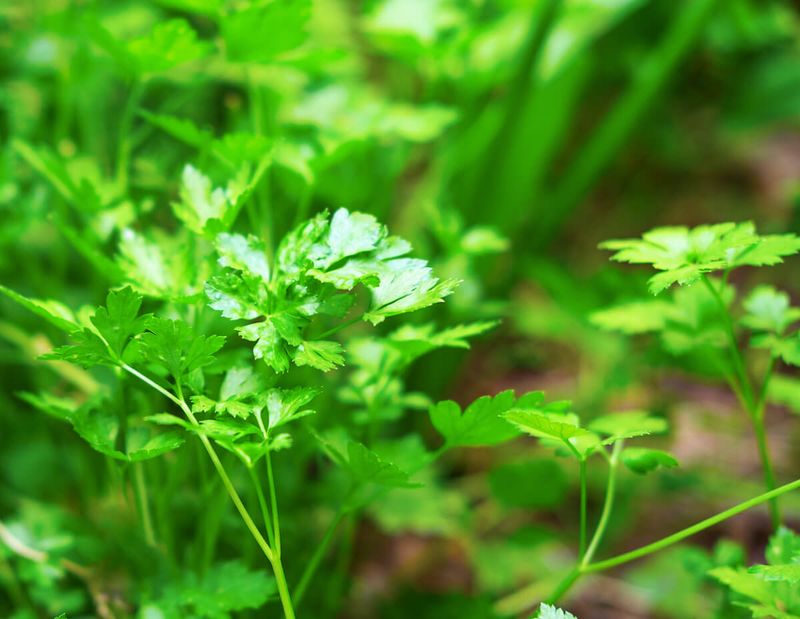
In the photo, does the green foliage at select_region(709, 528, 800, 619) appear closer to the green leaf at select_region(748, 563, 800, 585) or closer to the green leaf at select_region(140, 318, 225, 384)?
the green leaf at select_region(748, 563, 800, 585)

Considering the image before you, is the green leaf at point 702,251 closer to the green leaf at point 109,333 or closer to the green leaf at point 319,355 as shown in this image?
the green leaf at point 319,355

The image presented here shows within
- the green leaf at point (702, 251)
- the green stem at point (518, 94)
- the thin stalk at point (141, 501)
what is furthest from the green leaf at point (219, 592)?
the green stem at point (518, 94)

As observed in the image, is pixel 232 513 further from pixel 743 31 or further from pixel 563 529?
pixel 743 31

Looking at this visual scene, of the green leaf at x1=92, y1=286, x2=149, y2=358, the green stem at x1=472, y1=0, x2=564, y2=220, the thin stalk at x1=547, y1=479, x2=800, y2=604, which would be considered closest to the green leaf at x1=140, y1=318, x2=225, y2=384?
the green leaf at x1=92, y1=286, x2=149, y2=358

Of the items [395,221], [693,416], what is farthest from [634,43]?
[693,416]

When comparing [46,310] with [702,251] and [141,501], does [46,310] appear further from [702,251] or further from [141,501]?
A: [702,251]
